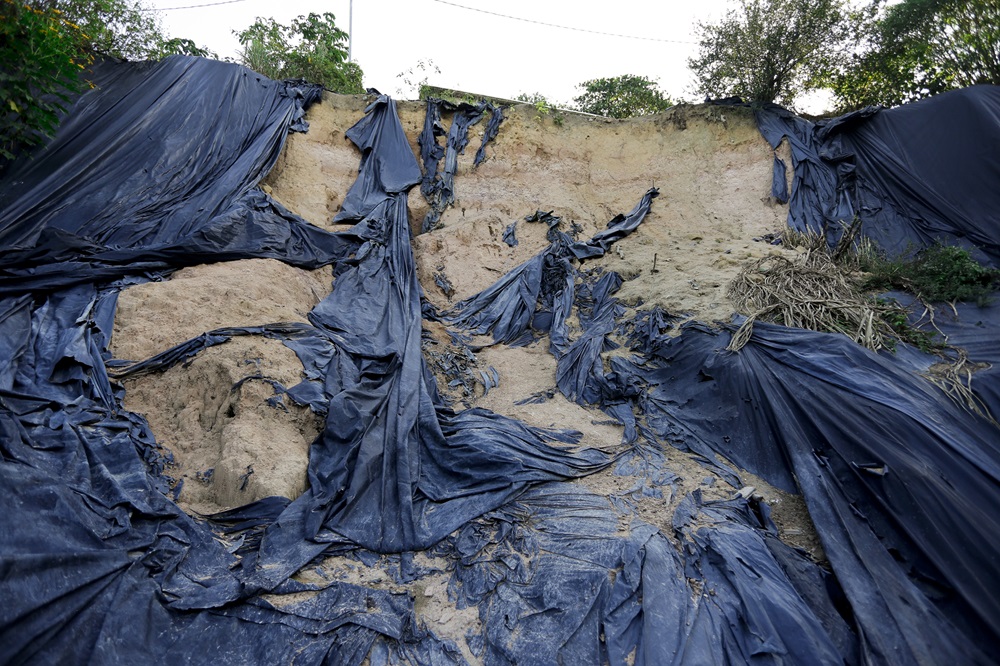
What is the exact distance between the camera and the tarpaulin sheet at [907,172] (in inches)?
261

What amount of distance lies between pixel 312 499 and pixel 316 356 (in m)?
1.48

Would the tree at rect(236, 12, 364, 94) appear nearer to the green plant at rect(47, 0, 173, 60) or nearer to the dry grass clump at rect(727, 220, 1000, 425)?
the green plant at rect(47, 0, 173, 60)

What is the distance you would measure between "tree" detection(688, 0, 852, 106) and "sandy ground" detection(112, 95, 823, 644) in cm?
76

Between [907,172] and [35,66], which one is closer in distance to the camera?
[35,66]

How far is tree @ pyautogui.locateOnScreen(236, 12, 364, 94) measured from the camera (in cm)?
1006

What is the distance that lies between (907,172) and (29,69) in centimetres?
988

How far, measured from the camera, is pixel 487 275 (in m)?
7.92

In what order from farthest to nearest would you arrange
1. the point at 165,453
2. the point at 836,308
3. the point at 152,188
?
1. the point at 152,188
2. the point at 836,308
3. the point at 165,453

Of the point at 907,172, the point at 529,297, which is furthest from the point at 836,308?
the point at 907,172

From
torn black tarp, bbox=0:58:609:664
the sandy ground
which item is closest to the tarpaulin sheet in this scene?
the sandy ground

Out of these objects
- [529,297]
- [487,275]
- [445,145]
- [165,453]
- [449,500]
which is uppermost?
[445,145]

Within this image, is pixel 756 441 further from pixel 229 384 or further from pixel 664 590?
pixel 229 384

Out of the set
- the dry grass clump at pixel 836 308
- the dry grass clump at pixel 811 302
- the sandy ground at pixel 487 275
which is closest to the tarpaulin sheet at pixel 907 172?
the sandy ground at pixel 487 275

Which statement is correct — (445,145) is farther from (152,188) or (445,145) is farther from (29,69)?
(29,69)
